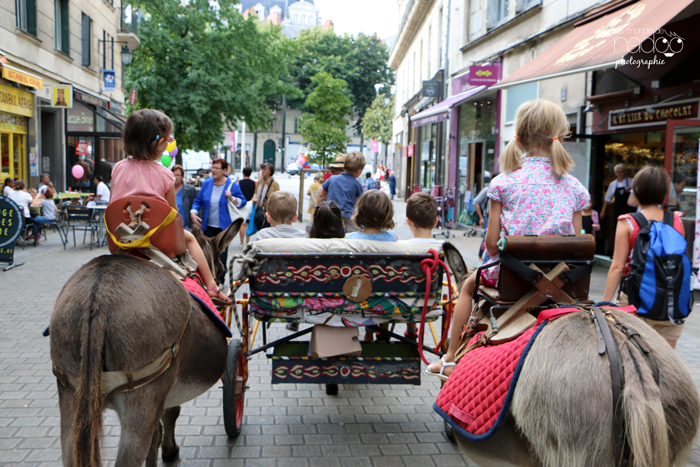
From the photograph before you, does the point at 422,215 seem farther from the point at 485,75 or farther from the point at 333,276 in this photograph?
the point at 485,75

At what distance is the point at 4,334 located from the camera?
256 inches

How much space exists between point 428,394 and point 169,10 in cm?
2482

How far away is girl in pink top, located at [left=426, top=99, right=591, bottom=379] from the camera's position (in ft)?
9.82

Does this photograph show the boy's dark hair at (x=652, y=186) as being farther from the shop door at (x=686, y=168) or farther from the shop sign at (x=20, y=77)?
the shop sign at (x=20, y=77)

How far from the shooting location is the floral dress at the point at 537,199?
2998 millimetres

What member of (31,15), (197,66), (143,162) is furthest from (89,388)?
(197,66)

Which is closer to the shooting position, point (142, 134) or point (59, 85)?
point (142, 134)

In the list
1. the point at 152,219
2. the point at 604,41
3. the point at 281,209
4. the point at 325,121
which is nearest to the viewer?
the point at 152,219

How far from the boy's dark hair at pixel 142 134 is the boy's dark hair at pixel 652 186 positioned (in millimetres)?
3066

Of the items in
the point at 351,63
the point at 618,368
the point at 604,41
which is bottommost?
the point at 618,368

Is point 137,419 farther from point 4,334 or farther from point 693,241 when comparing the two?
point 693,241

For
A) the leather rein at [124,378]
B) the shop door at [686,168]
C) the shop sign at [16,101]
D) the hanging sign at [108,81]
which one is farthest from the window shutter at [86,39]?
the leather rein at [124,378]

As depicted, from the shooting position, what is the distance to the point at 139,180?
3.17m

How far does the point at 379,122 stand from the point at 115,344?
42895 mm
